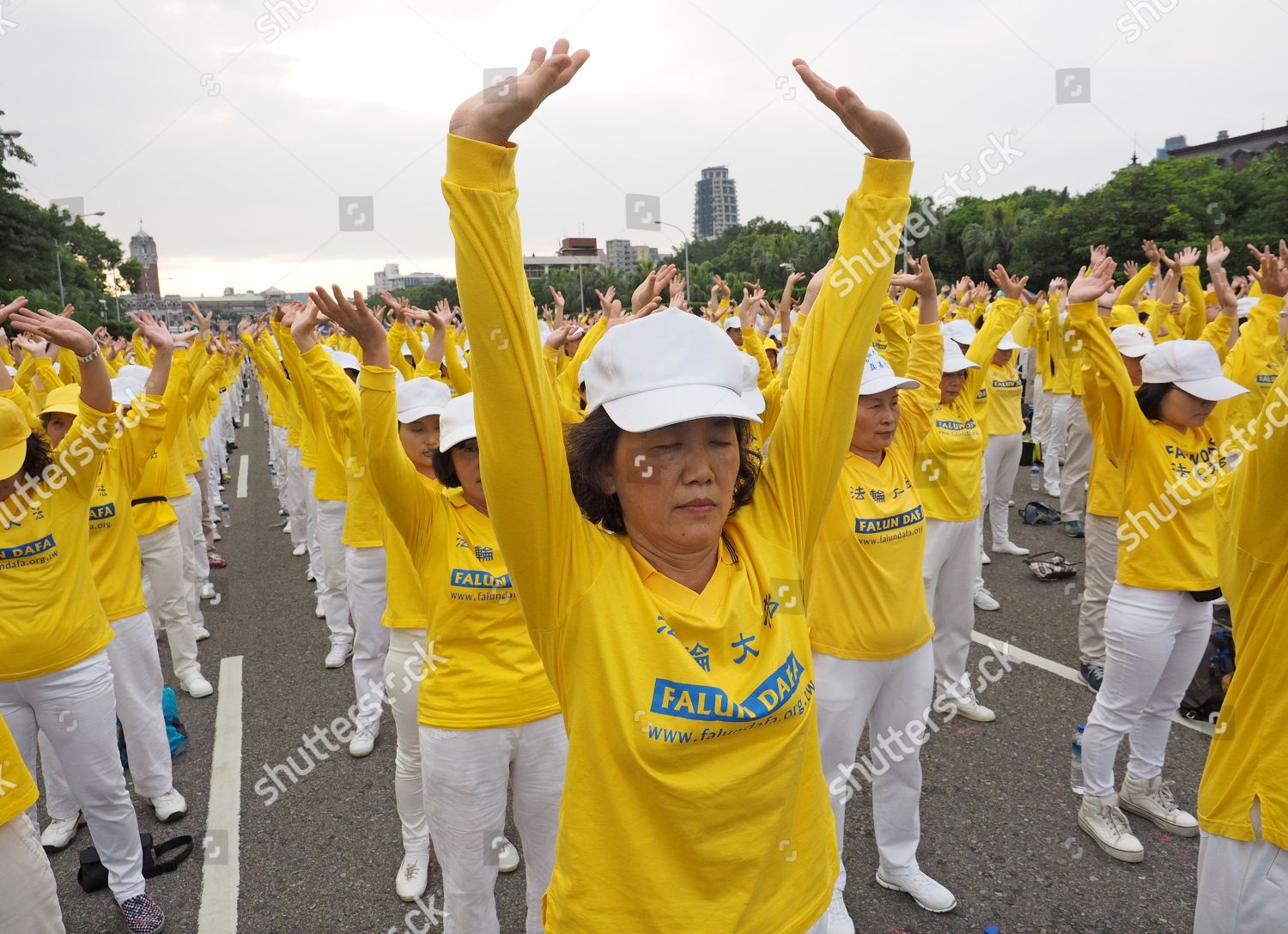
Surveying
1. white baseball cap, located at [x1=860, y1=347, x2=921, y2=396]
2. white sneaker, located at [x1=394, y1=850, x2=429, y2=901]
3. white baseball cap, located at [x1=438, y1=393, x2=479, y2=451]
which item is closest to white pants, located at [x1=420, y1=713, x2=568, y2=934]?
white sneaker, located at [x1=394, y1=850, x2=429, y2=901]

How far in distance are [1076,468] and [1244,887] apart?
24.5ft

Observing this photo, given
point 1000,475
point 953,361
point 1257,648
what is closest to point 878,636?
point 1257,648

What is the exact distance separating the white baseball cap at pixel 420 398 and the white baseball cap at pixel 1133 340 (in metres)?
5.06

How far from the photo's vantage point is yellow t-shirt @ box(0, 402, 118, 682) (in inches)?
131

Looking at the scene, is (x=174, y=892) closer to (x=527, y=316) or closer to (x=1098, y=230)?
(x=527, y=316)

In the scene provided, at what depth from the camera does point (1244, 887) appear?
6.93ft

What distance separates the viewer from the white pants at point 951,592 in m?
5.26

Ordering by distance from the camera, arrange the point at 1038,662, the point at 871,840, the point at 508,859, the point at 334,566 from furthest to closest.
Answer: the point at 334,566 < the point at 1038,662 < the point at 871,840 < the point at 508,859

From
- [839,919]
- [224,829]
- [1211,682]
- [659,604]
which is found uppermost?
[659,604]

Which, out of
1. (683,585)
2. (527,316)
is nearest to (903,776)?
(683,585)

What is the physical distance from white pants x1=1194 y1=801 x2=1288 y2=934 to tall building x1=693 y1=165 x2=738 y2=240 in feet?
443

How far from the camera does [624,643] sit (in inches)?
63.2

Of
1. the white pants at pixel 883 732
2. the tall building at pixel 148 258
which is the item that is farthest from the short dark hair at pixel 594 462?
the tall building at pixel 148 258

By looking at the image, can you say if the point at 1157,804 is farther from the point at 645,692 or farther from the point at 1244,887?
the point at 645,692
